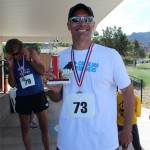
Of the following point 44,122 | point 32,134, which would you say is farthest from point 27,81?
point 32,134

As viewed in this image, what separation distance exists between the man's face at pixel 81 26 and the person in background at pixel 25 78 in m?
2.00

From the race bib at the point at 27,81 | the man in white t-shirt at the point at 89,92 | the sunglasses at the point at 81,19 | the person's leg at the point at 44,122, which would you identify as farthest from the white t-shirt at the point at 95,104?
the person's leg at the point at 44,122

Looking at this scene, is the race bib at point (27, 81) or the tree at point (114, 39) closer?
the race bib at point (27, 81)

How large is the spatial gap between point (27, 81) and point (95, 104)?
216 cm

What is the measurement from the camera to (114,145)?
259 centimetres

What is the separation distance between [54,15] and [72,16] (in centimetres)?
1053

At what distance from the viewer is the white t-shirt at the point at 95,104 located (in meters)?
2.53

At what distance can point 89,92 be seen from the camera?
8.35 ft

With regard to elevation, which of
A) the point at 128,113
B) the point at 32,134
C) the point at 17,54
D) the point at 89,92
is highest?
the point at 17,54

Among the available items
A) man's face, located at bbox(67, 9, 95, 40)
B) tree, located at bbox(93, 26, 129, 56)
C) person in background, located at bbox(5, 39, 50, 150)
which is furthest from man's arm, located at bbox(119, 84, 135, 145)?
tree, located at bbox(93, 26, 129, 56)

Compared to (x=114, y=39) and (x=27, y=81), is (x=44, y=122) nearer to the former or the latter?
(x=27, y=81)

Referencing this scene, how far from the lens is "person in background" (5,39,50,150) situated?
181 inches

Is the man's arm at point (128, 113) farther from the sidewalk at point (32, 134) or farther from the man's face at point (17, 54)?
the sidewalk at point (32, 134)

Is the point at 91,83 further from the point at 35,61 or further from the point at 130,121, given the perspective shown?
the point at 35,61
